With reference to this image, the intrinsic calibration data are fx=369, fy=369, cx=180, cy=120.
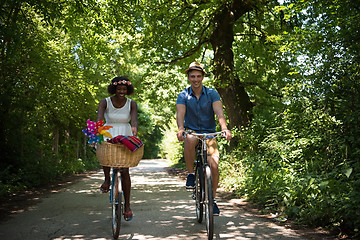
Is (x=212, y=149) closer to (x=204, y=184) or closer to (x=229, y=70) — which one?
(x=204, y=184)

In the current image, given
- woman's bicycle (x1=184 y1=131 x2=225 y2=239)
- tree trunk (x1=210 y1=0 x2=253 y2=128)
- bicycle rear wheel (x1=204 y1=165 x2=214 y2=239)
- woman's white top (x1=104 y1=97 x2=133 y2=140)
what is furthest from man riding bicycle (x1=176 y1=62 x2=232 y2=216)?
tree trunk (x1=210 y1=0 x2=253 y2=128)

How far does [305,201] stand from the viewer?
19.8 feet

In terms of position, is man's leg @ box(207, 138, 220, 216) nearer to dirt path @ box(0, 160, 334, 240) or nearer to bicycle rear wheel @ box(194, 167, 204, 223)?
bicycle rear wheel @ box(194, 167, 204, 223)

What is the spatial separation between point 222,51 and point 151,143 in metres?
46.9

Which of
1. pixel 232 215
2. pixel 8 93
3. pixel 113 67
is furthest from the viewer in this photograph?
pixel 113 67

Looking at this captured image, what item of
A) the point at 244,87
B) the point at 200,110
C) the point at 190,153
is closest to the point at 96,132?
the point at 190,153

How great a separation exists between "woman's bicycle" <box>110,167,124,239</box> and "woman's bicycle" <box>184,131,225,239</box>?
3.71 ft

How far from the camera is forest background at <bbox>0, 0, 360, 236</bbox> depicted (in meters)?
6.73

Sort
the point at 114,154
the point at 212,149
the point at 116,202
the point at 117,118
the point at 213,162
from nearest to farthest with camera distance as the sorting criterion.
Result: the point at 114,154
the point at 116,202
the point at 213,162
the point at 212,149
the point at 117,118

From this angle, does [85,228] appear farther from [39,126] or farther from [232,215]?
[39,126]

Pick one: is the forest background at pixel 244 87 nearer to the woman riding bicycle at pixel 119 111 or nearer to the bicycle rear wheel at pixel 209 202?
the bicycle rear wheel at pixel 209 202

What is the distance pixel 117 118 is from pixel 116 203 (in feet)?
4.19

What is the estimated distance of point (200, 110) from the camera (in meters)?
5.64

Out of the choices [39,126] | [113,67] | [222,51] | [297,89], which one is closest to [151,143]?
[113,67]
